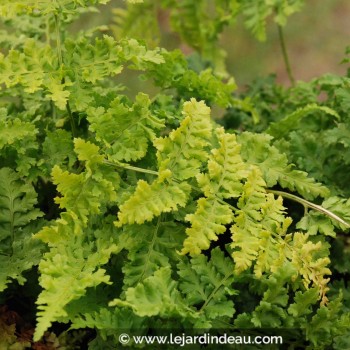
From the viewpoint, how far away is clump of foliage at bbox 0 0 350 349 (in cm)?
102

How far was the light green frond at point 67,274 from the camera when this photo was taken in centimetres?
92

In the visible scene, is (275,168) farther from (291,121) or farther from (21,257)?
(21,257)

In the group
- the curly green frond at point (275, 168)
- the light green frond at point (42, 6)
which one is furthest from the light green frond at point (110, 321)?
the light green frond at point (42, 6)

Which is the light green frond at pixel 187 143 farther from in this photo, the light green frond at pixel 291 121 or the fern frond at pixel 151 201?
the light green frond at pixel 291 121

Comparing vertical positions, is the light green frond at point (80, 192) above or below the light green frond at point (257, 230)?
above

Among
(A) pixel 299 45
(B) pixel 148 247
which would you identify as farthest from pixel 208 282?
(A) pixel 299 45

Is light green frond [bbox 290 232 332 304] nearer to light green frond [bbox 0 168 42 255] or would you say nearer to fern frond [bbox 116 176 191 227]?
fern frond [bbox 116 176 191 227]

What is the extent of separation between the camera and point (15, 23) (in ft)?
5.11

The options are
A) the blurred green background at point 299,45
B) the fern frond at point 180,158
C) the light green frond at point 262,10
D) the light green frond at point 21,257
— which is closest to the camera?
the fern frond at point 180,158

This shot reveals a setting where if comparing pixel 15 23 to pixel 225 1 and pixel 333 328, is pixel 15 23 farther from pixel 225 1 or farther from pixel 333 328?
pixel 333 328

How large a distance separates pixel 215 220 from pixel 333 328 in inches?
11.8

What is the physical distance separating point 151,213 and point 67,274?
0.18 meters

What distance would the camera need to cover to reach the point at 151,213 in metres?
1.00

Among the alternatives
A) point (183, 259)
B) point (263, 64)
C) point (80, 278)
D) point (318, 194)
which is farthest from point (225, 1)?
point (263, 64)
